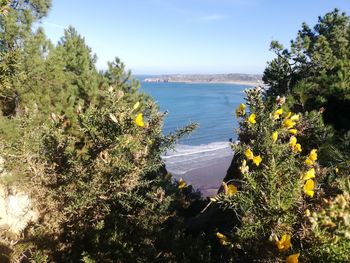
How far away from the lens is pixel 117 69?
16.6 metres

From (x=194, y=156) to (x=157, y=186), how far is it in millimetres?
24557

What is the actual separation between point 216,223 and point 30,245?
415cm

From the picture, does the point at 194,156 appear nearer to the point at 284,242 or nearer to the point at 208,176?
the point at 208,176

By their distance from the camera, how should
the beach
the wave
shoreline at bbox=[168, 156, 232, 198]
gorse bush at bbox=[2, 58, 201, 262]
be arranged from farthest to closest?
the wave, the beach, shoreline at bbox=[168, 156, 232, 198], gorse bush at bbox=[2, 58, 201, 262]

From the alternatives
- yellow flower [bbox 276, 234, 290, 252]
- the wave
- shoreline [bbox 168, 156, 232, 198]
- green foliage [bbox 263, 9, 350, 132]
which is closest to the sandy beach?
shoreline [bbox 168, 156, 232, 198]

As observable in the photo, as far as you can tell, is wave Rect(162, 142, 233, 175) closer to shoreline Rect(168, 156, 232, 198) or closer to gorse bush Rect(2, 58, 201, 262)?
shoreline Rect(168, 156, 232, 198)

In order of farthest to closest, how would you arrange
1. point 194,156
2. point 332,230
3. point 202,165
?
point 194,156
point 202,165
point 332,230

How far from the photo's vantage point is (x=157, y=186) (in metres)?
6.90

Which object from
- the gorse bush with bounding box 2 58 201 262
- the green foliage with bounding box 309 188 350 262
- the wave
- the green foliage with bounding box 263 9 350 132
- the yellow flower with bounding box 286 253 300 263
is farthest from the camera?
the wave

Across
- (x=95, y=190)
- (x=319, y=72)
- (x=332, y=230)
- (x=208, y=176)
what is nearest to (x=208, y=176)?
(x=208, y=176)

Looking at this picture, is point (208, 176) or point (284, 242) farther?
point (208, 176)

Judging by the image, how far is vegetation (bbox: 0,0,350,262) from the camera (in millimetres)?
3070

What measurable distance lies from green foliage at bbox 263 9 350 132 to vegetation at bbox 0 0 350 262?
0.09 meters

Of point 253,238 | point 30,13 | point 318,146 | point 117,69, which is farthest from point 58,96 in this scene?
point 253,238
